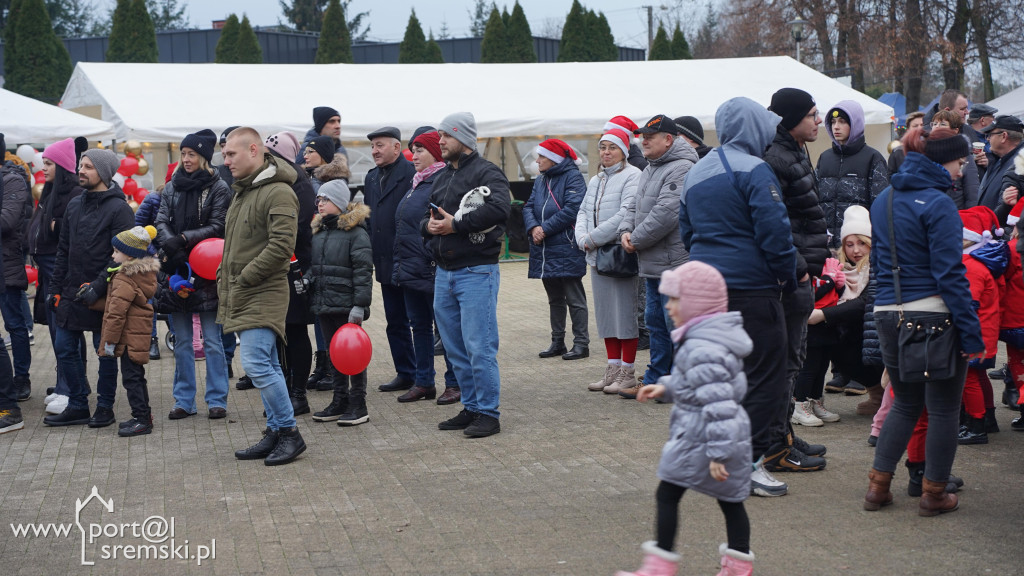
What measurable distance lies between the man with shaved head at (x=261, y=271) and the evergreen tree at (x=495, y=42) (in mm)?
29306

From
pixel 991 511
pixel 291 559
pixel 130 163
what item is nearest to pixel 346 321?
pixel 291 559

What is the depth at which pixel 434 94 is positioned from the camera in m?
19.1

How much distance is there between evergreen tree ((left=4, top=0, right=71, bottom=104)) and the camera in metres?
31.8

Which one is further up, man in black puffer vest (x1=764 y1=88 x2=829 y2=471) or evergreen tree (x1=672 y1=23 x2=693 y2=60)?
evergreen tree (x1=672 y1=23 x2=693 y2=60)

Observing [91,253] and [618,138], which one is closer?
[91,253]

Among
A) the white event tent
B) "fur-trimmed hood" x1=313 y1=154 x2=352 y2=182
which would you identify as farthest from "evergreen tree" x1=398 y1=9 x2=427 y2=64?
"fur-trimmed hood" x1=313 y1=154 x2=352 y2=182

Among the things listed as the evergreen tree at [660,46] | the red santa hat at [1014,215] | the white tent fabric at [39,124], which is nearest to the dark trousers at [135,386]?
the red santa hat at [1014,215]

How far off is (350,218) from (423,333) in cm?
113

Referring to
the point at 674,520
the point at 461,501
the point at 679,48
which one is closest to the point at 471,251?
the point at 461,501

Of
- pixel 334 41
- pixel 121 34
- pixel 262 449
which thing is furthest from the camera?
pixel 334 41

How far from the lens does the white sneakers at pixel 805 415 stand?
6.74m

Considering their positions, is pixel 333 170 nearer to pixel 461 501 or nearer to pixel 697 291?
pixel 461 501

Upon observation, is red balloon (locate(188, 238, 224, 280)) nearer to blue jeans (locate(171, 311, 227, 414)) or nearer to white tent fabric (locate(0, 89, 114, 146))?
blue jeans (locate(171, 311, 227, 414))

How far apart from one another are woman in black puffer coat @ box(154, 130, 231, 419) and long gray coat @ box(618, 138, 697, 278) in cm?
300
